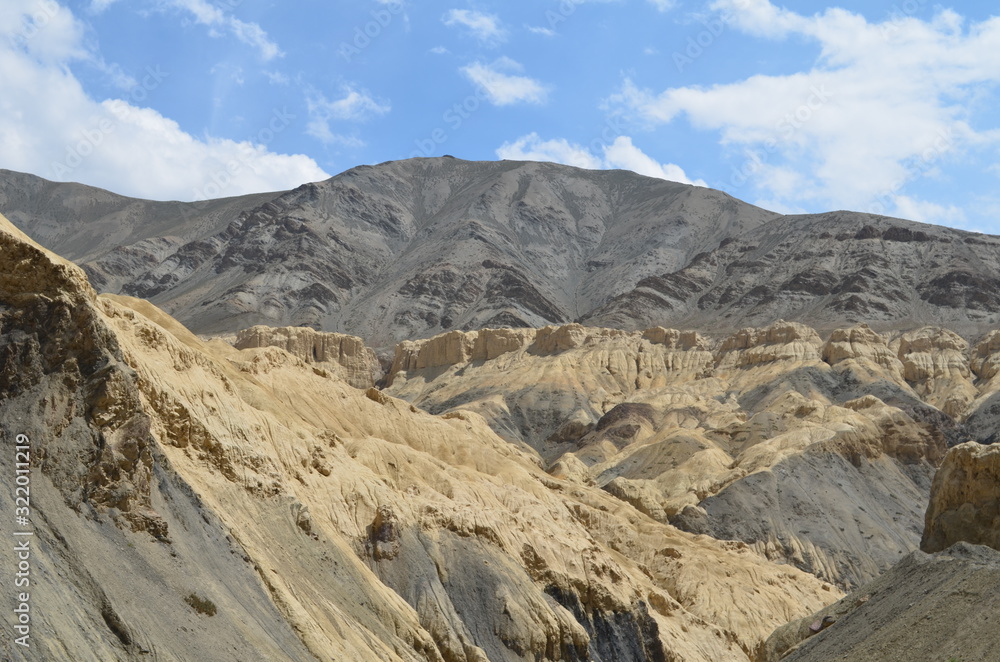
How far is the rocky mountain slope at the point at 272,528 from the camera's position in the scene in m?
25.8

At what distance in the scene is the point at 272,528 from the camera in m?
34.6

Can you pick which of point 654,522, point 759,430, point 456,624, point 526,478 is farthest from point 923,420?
point 456,624

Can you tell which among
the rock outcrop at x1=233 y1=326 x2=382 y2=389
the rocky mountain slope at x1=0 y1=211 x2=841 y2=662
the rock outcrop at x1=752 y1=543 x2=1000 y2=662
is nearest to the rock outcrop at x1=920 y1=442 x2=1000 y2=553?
the rock outcrop at x1=752 y1=543 x2=1000 y2=662

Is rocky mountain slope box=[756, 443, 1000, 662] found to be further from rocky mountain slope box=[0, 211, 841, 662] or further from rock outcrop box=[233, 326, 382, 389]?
rock outcrop box=[233, 326, 382, 389]

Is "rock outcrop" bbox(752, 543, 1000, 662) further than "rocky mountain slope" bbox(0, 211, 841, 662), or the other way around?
"rock outcrop" bbox(752, 543, 1000, 662)

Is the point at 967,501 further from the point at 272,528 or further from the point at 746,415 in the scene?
the point at 746,415

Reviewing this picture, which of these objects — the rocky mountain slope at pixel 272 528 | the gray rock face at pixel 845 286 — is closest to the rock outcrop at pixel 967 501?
the rocky mountain slope at pixel 272 528

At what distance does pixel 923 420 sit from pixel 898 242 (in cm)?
9437

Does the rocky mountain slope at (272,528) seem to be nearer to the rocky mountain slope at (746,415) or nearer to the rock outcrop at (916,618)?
the rock outcrop at (916,618)

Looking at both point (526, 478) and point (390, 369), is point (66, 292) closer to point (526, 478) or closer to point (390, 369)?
point (526, 478)

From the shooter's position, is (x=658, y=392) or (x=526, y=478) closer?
(x=526, y=478)

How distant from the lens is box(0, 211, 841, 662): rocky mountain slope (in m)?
25.8

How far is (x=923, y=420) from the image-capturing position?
9981cm

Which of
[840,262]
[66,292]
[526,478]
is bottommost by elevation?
[526,478]
